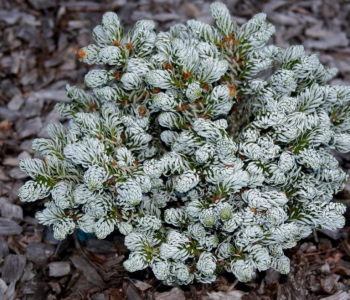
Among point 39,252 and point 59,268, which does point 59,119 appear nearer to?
point 39,252

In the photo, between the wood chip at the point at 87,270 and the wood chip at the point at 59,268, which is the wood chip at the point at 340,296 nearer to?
the wood chip at the point at 87,270

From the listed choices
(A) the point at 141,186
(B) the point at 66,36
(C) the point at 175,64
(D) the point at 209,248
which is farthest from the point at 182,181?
(B) the point at 66,36

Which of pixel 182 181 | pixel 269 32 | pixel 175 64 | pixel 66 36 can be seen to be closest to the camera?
pixel 182 181

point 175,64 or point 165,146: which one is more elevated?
point 175,64

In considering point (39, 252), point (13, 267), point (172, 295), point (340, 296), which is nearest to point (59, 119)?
point (39, 252)

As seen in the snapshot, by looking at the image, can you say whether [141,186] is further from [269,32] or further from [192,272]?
[269,32]

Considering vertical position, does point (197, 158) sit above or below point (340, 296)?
above

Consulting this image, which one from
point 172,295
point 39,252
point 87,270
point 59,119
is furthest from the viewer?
point 59,119
